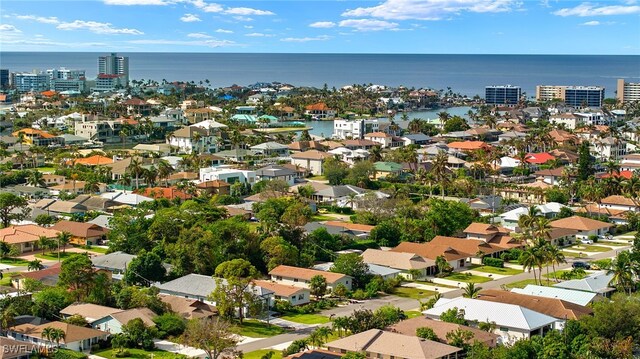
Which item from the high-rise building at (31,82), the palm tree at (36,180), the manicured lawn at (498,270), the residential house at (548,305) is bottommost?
the manicured lawn at (498,270)

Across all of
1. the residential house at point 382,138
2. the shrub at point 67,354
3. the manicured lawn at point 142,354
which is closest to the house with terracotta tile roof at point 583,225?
the manicured lawn at point 142,354

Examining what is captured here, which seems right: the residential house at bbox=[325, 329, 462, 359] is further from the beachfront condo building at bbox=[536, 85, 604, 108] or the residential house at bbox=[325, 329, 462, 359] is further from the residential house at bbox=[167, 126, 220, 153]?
the beachfront condo building at bbox=[536, 85, 604, 108]

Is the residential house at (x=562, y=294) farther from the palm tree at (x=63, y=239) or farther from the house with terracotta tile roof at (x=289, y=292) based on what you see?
the palm tree at (x=63, y=239)

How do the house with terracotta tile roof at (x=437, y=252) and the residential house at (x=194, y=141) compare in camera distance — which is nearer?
the house with terracotta tile roof at (x=437, y=252)

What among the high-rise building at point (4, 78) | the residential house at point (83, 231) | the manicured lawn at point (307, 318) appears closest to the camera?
the manicured lawn at point (307, 318)

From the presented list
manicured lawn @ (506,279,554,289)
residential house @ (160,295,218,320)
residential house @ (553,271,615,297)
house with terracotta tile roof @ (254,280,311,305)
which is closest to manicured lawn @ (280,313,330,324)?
house with terracotta tile roof @ (254,280,311,305)

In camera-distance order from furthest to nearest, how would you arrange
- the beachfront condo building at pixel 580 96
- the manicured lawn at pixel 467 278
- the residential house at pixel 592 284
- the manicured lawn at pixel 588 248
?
1. the beachfront condo building at pixel 580 96
2. the manicured lawn at pixel 588 248
3. the manicured lawn at pixel 467 278
4. the residential house at pixel 592 284

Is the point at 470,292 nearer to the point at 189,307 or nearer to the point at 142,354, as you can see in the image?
the point at 189,307
